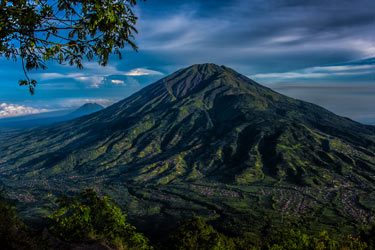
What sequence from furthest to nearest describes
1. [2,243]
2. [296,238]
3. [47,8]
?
1. [296,238]
2. [47,8]
3. [2,243]

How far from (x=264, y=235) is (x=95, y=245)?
202 metres

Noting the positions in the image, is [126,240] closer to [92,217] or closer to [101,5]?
[92,217]

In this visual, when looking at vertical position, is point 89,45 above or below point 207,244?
above

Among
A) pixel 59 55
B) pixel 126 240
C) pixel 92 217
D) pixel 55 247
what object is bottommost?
pixel 126 240

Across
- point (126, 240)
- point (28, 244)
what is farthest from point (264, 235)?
point (28, 244)

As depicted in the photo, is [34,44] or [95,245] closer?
[34,44]

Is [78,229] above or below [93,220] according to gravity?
above

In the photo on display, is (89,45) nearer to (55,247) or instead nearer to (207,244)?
(55,247)

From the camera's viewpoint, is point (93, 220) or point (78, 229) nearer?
point (78, 229)

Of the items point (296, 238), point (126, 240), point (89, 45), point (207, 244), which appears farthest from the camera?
point (296, 238)

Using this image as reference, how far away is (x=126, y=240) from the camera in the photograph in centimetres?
2531

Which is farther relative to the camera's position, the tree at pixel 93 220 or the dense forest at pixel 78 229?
the tree at pixel 93 220

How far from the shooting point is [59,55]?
51.4 ft

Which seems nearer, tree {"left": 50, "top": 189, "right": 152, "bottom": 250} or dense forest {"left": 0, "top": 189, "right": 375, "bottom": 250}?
dense forest {"left": 0, "top": 189, "right": 375, "bottom": 250}
